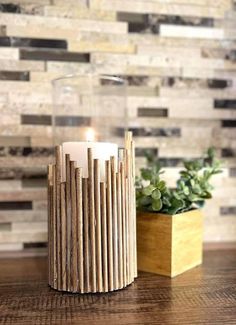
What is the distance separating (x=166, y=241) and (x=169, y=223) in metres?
0.03

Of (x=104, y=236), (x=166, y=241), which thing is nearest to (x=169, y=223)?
(x=166, y=241)

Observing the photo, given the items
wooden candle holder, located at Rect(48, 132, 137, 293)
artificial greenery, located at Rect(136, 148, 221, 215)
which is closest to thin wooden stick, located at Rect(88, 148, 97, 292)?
wooden candle holder, located at Rect(48, 132, 137, 293)

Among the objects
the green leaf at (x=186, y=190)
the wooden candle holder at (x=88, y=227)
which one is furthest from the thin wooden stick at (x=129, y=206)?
the green leaf at (x=186, y=190)

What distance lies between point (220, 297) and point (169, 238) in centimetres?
14

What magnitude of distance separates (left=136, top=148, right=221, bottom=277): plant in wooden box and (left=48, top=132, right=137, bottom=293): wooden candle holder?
91 millimetres

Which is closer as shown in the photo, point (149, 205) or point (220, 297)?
point (220, 297)

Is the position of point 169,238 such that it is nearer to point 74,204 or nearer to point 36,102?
point 74,204

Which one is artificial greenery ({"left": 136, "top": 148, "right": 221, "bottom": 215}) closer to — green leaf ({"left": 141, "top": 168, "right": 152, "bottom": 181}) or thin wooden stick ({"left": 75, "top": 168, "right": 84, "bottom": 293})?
green leaf ({"left": 141, "top": 168, "right": 152, "bottom": 181})

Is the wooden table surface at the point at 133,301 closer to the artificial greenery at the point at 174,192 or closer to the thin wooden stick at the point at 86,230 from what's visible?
the thin wooden stick at the point at 86,230

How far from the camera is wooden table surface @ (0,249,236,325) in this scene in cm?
57

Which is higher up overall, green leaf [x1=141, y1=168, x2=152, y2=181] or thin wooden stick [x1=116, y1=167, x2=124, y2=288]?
green leaf [x1=141, y1=168, x2=152, y2=181]

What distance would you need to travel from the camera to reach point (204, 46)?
979mm

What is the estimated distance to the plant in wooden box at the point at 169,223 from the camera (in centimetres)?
74

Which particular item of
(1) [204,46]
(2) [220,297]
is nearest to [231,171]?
(1) [204,46]
